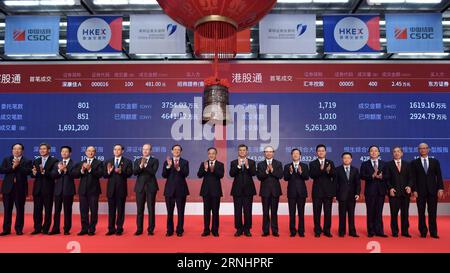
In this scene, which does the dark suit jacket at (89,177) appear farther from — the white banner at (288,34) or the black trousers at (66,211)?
the white banner at (288,34)

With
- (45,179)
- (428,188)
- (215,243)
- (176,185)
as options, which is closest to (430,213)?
(428,188)

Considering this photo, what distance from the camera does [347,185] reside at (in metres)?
4.74

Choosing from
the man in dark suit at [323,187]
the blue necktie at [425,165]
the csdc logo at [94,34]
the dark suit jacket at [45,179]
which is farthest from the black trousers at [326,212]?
the csdc logo at [94,34]

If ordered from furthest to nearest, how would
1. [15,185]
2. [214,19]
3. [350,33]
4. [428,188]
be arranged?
[350,33], [15,185], [428,188], [214,19]

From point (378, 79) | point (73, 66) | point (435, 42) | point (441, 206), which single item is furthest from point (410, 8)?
point (73, 66)

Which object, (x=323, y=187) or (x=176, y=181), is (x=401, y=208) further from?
(x=176, y=181)

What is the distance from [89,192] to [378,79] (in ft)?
18.3

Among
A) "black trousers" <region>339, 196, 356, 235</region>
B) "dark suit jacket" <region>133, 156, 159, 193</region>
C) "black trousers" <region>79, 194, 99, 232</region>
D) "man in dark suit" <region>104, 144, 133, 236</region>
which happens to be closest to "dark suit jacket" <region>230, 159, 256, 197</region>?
"dark suit jacket" <region>133, 156, 159, 193</region>

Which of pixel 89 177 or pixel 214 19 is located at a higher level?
pixel 214 19

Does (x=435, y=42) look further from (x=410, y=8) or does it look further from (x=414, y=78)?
(x=414, y=78)

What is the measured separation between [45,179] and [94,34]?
265cm

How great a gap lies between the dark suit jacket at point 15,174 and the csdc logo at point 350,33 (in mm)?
5067

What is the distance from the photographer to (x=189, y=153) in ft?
23.6

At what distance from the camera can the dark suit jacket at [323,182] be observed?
475cm
